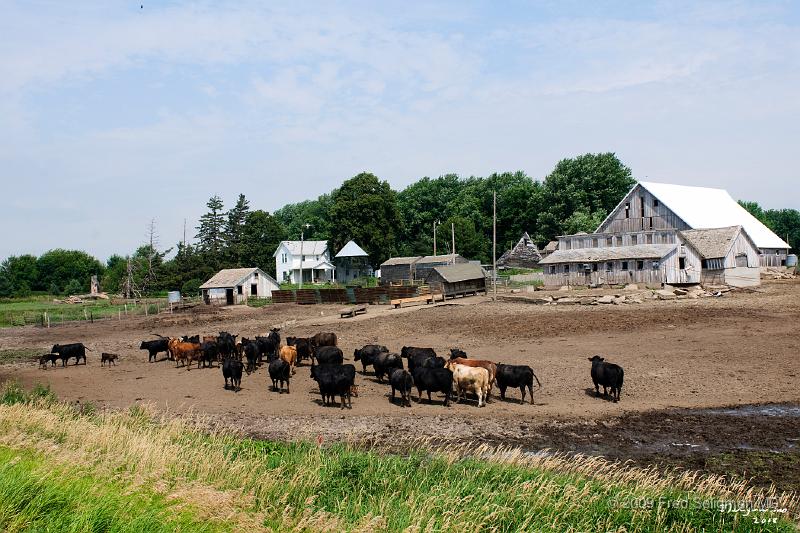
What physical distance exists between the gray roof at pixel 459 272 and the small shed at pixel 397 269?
2341 centimetres

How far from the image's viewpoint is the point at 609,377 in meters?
19.1

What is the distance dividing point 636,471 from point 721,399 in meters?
7.83

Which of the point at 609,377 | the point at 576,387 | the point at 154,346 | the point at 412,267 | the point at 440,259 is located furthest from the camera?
the point at 412,267

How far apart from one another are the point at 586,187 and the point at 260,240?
160 ft

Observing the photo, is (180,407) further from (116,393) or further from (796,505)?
(796,505)

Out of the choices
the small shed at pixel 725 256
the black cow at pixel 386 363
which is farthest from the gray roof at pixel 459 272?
the black cow at pixel 386 363

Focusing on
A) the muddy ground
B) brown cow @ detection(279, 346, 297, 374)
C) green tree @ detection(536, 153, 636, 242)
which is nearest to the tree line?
green tree @ detection(536, 153, 636, 242)

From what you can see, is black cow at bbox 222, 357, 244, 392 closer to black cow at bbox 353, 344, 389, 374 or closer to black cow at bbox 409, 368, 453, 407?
black cow at bbox 353, 344, 389, 374

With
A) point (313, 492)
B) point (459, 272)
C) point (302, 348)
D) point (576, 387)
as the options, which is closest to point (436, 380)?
point (576, 387)

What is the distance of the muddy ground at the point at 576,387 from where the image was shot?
15.0m

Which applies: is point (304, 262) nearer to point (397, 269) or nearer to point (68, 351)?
point (397, 269)

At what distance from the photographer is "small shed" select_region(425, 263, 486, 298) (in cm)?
5125

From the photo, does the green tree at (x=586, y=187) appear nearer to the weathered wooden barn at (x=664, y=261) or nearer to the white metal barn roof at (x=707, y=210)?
the white metal barn roof at (x=707, y=210)

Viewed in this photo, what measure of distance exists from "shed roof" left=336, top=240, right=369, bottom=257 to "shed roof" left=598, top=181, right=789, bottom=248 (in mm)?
34534
